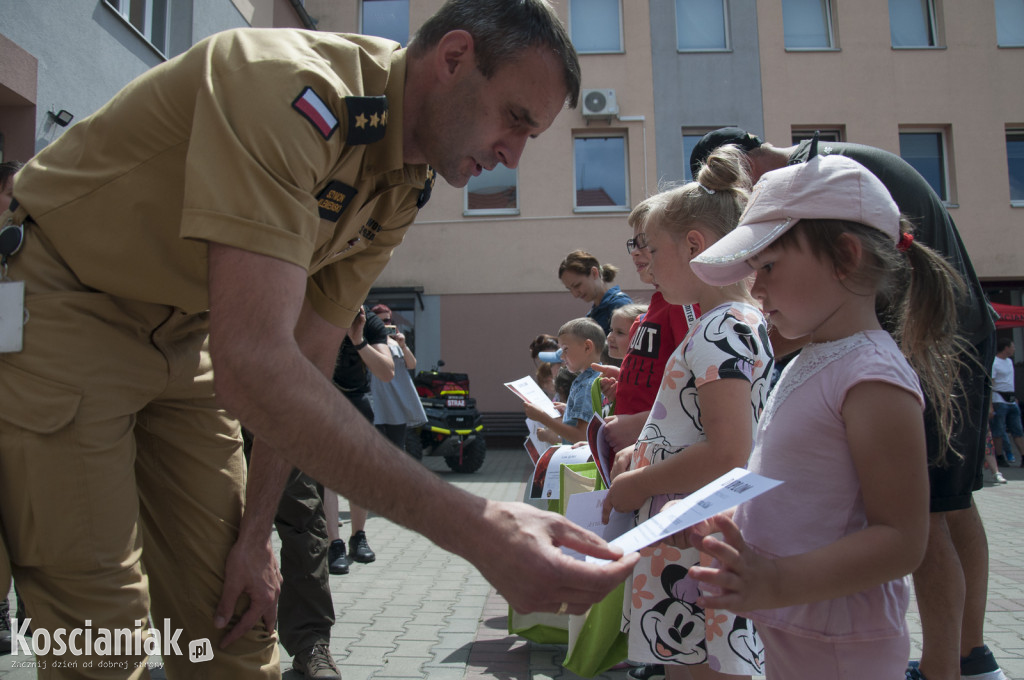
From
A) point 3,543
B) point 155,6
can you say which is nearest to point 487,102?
point 3,543

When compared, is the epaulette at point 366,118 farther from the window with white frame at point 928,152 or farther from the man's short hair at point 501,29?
the window with white frame at point 928,152

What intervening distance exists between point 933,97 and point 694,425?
56.4ft

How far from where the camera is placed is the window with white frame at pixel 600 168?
16.0 meters

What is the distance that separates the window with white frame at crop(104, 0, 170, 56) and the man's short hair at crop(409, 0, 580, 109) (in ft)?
25.4

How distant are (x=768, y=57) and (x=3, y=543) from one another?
17133 millimetres

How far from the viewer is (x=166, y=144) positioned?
155 cm

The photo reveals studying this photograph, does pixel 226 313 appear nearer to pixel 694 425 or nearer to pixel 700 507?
pixel 700 507

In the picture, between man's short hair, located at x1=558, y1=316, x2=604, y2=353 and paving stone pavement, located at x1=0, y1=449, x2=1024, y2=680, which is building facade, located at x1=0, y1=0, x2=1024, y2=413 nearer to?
paving stone pavement, located at x1=0, y1=449, x2=1024, y2=680

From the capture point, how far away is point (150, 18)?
8781 mm

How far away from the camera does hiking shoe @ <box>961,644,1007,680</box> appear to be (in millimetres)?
2449

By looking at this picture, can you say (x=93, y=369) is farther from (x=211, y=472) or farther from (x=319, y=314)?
A: (x=319, y=314)

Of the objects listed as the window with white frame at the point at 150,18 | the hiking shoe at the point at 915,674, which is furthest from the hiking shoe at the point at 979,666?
the window with white frame at the point at 150,18

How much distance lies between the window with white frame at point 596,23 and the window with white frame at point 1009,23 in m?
8.36

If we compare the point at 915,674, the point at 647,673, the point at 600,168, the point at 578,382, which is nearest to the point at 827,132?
the point at 600,168
